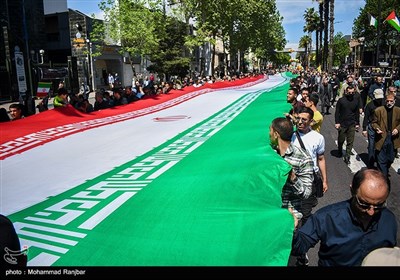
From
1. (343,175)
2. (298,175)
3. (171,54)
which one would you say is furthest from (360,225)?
(171,54)

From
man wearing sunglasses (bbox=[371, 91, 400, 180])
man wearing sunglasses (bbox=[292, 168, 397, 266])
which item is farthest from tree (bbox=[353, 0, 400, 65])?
man wearing sunglasses (bbox=[292, 168, 397, 266])

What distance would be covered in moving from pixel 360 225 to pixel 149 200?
1.61 metres

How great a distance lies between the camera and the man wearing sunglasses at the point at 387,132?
23.2 feet

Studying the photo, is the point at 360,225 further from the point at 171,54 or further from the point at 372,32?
the point at 372,32

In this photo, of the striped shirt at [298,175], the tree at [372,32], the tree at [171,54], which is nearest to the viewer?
the striped shirt at [298,175]

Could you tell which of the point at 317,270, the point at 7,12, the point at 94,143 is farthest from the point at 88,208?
the point at 7,12

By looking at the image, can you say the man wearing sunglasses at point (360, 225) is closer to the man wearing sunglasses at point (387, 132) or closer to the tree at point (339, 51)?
the man wearing sunglasses at point (387, 132)

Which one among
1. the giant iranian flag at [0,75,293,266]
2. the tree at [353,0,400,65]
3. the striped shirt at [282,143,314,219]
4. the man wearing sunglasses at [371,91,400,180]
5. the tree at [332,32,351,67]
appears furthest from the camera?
the tree at [332,32,351,67]

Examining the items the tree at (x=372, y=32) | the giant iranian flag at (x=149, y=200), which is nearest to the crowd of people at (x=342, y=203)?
the giant iranian flag at (x=149, y=200)

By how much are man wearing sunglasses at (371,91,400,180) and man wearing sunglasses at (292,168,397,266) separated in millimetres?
5002

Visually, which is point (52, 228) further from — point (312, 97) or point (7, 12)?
point (7, 12)

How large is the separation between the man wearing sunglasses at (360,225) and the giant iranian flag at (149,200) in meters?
0.34

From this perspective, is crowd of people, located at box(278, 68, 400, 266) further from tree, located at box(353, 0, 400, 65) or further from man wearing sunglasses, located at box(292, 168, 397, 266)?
tree, located at box(353, 0, 400, 65)

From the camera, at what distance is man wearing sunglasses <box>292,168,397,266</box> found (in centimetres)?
249
